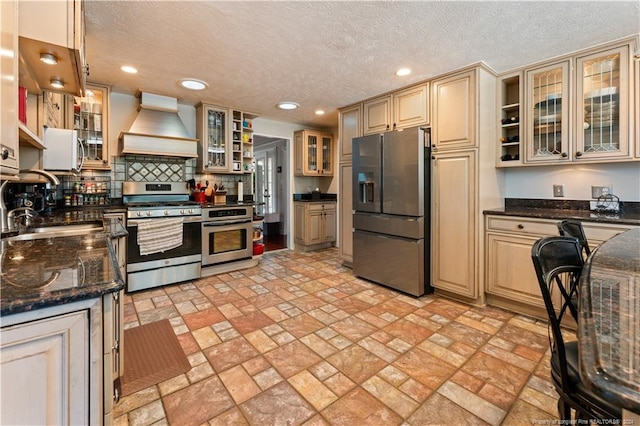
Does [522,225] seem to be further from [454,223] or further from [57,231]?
[57,231]

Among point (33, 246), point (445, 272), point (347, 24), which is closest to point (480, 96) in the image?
point (347, 24)

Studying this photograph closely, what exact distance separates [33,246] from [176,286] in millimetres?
2203

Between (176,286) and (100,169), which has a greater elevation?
(100,169)

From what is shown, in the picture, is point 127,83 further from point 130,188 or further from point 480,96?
point 480,96

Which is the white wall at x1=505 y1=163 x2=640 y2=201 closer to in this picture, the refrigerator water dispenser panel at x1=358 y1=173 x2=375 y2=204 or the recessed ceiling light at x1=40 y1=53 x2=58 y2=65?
the refrigerator water dispenser panel at x1=358 y1=173 x2=375 y2=204

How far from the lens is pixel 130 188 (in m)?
3.54

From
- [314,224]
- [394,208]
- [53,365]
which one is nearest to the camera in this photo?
[53,365]

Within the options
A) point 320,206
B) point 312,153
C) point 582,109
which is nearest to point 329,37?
point 582,109

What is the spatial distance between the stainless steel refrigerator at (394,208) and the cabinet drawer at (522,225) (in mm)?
600

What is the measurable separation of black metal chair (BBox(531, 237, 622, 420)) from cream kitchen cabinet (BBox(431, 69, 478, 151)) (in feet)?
5.91

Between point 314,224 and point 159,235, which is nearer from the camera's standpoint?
point 159,235

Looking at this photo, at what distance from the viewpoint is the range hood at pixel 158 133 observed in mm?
3340

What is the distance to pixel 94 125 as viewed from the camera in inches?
127

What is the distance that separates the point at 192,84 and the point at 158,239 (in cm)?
172
